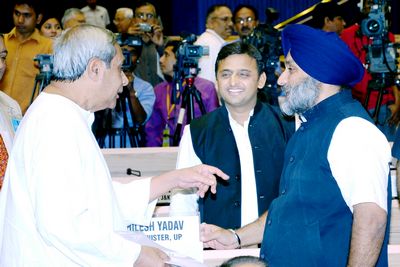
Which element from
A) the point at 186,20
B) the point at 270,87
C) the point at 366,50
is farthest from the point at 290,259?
the point at 186,20

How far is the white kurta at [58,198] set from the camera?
93.8 inches

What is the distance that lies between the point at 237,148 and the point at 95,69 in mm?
1193

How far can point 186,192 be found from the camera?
3514mm

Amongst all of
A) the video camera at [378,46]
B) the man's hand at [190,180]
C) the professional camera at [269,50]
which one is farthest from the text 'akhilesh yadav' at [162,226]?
the video camera at [378,46]

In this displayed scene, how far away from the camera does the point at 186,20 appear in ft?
36.4

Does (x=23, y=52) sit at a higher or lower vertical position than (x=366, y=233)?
higher

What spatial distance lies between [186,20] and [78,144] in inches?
345

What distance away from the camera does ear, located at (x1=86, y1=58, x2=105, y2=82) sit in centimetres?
259

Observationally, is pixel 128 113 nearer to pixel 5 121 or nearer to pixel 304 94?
pixel 5 121

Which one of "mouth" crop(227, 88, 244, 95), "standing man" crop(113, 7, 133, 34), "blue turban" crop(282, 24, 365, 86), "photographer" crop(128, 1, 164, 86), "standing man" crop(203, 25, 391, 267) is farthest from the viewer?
"standing man" crop(113, 7, 133, 34)

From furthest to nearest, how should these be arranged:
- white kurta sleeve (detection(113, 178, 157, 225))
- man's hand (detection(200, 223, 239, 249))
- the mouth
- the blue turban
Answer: the mouth
man's hand (detection(200, 223, 239, 249))
white kurta sleeve (detection(113, 178, 157, 225))
the blue turban

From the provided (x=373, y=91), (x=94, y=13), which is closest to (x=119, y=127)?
(x=373, y=91)

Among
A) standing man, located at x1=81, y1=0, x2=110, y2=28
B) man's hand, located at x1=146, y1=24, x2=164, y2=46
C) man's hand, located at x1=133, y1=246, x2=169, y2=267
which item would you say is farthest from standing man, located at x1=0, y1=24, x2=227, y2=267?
standing man, located at x1=81, y1=0, x2=110, y2=28

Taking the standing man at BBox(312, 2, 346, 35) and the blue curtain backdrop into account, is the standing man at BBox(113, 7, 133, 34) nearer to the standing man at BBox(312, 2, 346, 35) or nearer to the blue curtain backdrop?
the standing man at BBox(312, 2, 346, 35)
